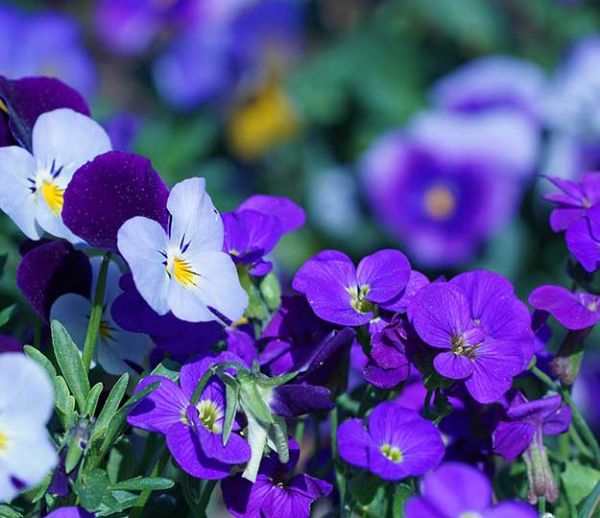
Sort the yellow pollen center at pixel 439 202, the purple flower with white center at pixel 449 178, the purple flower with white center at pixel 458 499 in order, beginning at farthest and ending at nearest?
the yellow pollen center at pixel 439 202, the purple flower with white center at pixel 449 178, the purple flower with white center at pixel 458 499

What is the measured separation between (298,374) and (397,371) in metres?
0.07

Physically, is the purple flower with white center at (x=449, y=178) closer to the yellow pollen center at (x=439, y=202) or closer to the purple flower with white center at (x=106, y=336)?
the yellow pollen center at (x=439, y=202)

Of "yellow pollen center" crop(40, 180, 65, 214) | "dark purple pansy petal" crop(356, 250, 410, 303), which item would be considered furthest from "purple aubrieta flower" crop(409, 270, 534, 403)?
"yellow pollen center" crop(40, 180, 65, 214)

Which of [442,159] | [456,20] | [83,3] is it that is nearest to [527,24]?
[456,20]

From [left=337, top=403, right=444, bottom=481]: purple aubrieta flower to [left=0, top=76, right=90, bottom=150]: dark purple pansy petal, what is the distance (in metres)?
0.31

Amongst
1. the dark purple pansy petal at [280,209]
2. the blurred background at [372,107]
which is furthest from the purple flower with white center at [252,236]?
the blurred background at [372,107]

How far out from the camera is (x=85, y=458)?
0.69m

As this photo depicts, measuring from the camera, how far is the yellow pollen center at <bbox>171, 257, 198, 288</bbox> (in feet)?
2.30

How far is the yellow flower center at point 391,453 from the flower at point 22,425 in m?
0.18

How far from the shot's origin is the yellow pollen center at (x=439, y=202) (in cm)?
241

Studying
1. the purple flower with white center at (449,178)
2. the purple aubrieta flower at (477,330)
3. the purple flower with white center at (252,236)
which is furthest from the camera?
the purple flower with white center at (449,178)

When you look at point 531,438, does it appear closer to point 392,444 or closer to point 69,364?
point 392,444

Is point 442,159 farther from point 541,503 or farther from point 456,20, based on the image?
point 541,503

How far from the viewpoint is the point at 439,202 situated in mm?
2420
